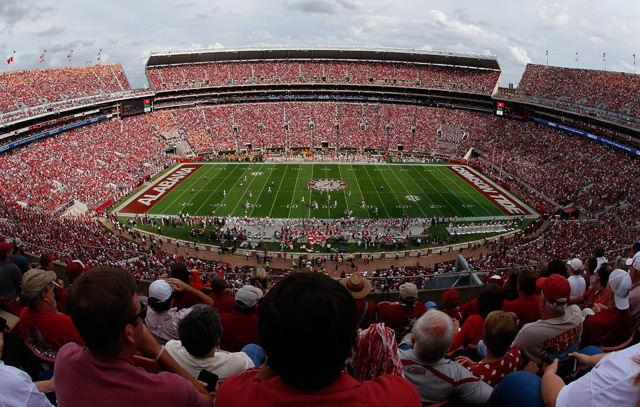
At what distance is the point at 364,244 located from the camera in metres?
26.6

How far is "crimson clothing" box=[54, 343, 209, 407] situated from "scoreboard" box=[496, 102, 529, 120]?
175 feet

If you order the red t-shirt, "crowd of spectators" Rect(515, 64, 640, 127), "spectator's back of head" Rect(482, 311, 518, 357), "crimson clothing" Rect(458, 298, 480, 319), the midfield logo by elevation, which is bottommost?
the midfield logo

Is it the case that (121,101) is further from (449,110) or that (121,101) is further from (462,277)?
(462,277)

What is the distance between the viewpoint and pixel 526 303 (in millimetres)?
5203

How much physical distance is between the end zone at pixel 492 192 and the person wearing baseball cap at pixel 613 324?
29312mm

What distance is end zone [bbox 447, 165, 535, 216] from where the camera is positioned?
32.1 m

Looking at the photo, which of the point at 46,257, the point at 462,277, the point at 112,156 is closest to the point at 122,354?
the point at 46,257

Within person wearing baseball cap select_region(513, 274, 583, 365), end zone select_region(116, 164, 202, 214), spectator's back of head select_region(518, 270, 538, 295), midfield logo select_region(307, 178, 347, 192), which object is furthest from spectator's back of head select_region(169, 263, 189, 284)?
midfield logo select_region(307, 178, 347, 192)

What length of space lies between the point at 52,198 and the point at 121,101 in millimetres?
23328

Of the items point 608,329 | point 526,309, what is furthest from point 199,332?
point 526,309

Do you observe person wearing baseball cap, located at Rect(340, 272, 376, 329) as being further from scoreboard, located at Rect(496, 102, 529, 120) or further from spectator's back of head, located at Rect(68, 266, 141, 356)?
scoreboard, located at Rect(496, 102, 529, 120)

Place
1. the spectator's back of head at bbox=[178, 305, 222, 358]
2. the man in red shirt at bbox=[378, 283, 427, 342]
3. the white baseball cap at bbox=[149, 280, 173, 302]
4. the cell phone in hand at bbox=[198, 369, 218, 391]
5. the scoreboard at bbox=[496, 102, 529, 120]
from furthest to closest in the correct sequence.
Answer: the scoreboard at bbox=[496, 102, 529, 120] < the man in red shirt at bbox=[378, 283, 427, 342] < the white baseball cap at bbox=[149, 280, 173, 302] < the spectator's back of head at bbox=[178, 305, 222, 358] < the cell phone in hand at bbox=[198, 369, 218, 391]

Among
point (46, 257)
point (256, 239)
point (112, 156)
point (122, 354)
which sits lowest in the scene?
point (256, 239)

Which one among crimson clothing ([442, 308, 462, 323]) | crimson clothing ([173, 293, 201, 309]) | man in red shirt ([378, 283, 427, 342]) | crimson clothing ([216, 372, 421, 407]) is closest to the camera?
crimson clothing ([216, 372, 421, 407])
